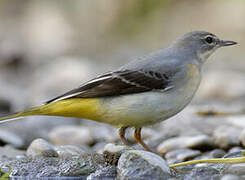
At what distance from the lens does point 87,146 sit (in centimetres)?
877

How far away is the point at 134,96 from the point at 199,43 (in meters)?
1.56

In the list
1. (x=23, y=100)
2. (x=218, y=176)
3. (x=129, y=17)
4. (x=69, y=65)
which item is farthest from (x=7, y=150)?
(x=129, y=17)

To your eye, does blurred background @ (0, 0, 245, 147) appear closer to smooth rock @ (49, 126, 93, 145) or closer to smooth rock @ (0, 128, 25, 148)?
smooth rock @ (49, 126, 93, 145)

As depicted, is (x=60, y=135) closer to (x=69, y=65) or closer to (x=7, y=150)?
(x=7, y=150)

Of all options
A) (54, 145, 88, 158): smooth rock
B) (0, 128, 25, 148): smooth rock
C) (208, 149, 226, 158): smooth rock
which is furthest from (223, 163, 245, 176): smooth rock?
(0, 128, 25, 148): smooth rock

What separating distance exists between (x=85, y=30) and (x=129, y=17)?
9.16 feet

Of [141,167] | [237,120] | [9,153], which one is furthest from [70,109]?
[237,120]

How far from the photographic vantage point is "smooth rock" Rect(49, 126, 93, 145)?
8.76 m

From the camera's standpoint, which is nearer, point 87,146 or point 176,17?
point 87,146

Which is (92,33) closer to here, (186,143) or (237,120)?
(237,120)

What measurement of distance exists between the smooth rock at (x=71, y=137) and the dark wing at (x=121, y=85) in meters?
2.20

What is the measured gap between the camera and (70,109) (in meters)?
6.48

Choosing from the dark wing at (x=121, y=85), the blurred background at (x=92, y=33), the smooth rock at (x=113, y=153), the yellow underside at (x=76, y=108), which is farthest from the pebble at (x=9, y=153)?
the blurred background at (x=92, y=33)

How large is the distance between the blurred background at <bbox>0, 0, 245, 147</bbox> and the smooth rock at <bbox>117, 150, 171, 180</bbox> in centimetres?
873
